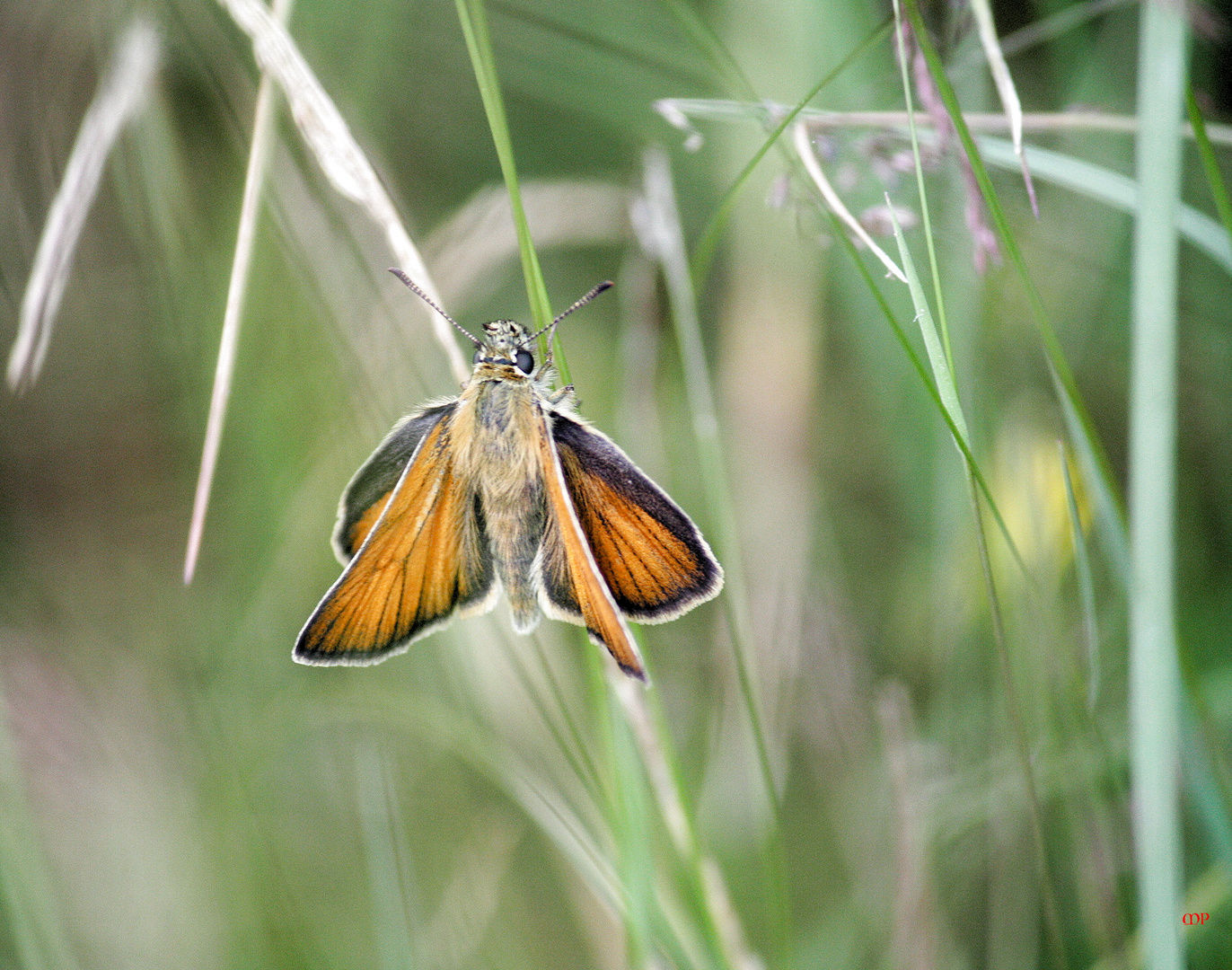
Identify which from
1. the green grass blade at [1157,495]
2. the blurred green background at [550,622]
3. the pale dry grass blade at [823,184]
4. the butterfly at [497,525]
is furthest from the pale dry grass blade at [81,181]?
the green grass blade at [1157,495]

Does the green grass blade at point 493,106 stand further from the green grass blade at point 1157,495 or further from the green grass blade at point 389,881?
the green grass blade at point 389,881

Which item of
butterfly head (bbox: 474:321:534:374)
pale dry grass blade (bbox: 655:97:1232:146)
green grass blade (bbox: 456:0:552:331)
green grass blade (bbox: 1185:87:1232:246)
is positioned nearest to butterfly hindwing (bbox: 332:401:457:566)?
butterfly head (bbox: 474:321:534:374)

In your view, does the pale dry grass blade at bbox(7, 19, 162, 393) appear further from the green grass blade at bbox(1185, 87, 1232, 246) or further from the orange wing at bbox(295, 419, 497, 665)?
the green grass blade at bbox(1185, 87, 1232, 246)

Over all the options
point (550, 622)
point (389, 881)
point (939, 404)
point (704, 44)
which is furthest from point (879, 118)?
point (389, 881)

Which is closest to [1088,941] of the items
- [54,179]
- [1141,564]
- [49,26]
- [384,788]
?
[1141,564]

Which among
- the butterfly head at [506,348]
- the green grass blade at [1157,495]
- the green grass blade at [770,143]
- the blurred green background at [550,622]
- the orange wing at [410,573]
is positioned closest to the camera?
the green grass blade at [1157,495]

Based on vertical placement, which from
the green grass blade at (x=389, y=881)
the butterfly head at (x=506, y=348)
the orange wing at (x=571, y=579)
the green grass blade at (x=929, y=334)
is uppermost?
the butterfly head at (x=506, y=348)
